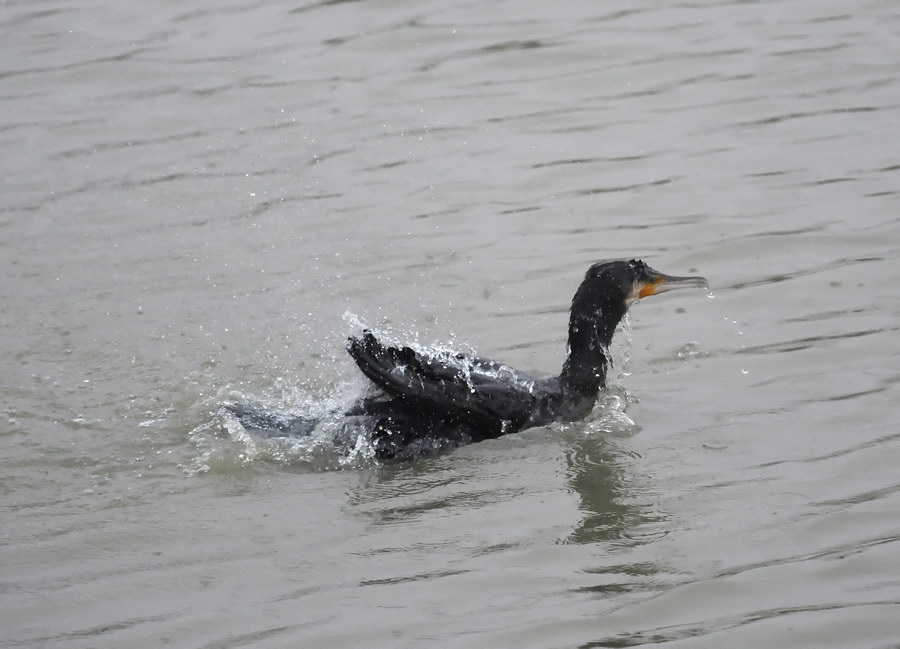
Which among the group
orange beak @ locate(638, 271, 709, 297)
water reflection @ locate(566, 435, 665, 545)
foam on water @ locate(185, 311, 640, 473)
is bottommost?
water reflection @ locate(566, 435, 665, 545)

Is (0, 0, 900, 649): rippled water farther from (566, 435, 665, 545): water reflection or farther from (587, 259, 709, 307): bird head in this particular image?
(587, 259, 709, 307): bird head

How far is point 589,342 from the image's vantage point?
7.36 m

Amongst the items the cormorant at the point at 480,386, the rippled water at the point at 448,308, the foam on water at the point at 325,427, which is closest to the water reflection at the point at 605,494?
the rippled water at the point at 448,308

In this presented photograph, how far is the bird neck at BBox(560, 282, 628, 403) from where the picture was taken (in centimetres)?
730

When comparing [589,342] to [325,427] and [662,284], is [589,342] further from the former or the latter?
[325,427]

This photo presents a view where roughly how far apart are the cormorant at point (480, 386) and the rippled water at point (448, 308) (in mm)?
139

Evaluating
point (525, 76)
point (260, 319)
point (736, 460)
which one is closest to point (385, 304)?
point (260, 319)

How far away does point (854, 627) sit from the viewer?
515 cm

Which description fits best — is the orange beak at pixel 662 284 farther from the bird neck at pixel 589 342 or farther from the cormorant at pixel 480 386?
the bird neck at pixel 589 342

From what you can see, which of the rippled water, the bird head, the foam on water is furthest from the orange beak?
the rippled water

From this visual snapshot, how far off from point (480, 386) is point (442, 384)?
231 mm

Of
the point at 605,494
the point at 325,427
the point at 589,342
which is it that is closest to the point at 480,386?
the point at 589,342

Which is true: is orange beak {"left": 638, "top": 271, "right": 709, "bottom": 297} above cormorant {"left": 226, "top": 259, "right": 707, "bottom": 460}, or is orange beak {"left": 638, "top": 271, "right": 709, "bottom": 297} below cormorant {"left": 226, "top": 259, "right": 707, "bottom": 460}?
above

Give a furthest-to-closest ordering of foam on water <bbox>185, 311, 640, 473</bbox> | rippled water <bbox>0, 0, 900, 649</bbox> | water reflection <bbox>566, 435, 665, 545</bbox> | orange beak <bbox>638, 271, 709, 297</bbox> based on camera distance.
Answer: orange beak <bbox>638, 271, 709, 297</bbox>, foam on water <bbox>185, 311, 640, 473</bbox>, water reflection <bbox>566, 435, 665, 545</bbox>, rippled water <bbox>0, 0, 900, 649</bbox>
